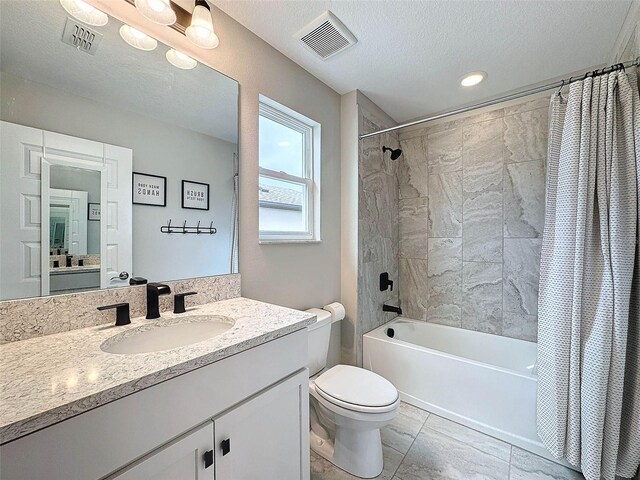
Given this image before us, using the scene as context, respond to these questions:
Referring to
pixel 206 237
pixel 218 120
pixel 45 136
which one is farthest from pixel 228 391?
pixel 218 120

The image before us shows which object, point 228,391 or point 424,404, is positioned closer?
point 228,391

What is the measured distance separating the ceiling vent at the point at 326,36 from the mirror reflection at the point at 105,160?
50 cm

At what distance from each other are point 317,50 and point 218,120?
0.75 m

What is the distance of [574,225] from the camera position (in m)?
1.29

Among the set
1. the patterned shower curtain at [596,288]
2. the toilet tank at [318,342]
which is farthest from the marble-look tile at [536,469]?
the toilet tank at [318,342]

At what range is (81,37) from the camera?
98 centimetres

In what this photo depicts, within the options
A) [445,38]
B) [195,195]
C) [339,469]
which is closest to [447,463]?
[339,469]

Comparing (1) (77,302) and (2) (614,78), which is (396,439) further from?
(2) (614,78)

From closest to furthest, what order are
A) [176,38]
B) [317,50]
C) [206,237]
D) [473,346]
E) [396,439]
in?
1. [176,38]
2. [206,237]
3. [317,50]
4. [396,439]
5. [473,346]

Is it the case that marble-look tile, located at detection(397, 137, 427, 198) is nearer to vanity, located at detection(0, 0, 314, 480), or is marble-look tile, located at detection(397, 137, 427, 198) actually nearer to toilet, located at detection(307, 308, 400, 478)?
toilet, located at detection(307, 308, 400, 478)

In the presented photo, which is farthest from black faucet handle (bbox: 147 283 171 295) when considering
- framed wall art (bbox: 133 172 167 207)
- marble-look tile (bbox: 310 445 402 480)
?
marble-look tile (bbox: 310 445 402 480)

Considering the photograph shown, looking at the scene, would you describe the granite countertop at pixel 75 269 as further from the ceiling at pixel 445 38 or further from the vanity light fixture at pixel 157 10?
the ceiling at pixel 445 38

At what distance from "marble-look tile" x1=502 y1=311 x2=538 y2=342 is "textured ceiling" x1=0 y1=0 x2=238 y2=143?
242 centimetres

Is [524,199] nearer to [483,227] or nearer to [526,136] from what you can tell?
[483,227]
